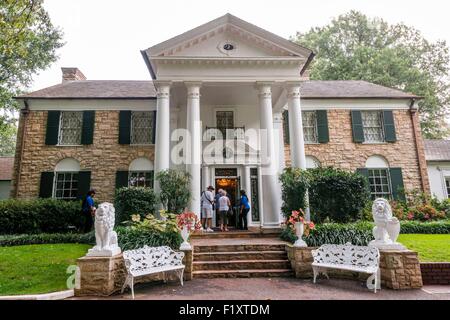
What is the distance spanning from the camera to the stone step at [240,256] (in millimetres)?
6773

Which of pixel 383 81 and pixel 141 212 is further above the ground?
pixel 383 81

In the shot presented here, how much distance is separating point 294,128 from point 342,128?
198 inches

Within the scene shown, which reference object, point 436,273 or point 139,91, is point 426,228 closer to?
point 436,273

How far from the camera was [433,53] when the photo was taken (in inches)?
901

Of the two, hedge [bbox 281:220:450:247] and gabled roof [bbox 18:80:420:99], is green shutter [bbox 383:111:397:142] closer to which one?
gabled roof [bbox 18:80:420:99]

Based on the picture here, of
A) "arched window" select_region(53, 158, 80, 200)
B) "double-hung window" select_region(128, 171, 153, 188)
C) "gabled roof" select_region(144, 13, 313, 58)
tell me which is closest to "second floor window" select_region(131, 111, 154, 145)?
"double-hung window" select_region(128, 171, 153, 188)

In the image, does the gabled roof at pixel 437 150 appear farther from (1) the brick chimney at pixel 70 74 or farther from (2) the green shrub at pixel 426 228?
(1) the brick chimney at pixel 70 74

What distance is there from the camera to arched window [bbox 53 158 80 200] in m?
12.8

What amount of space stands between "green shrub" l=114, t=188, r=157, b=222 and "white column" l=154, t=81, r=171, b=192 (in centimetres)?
69

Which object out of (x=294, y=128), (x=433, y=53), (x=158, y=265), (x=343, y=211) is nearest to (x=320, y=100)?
(x=294, y=128)

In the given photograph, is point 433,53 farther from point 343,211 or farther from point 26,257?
point 26,257

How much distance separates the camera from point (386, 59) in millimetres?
21328

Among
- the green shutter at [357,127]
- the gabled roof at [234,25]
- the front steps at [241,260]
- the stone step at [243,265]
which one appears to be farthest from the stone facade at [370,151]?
the stone step at [243,265]
